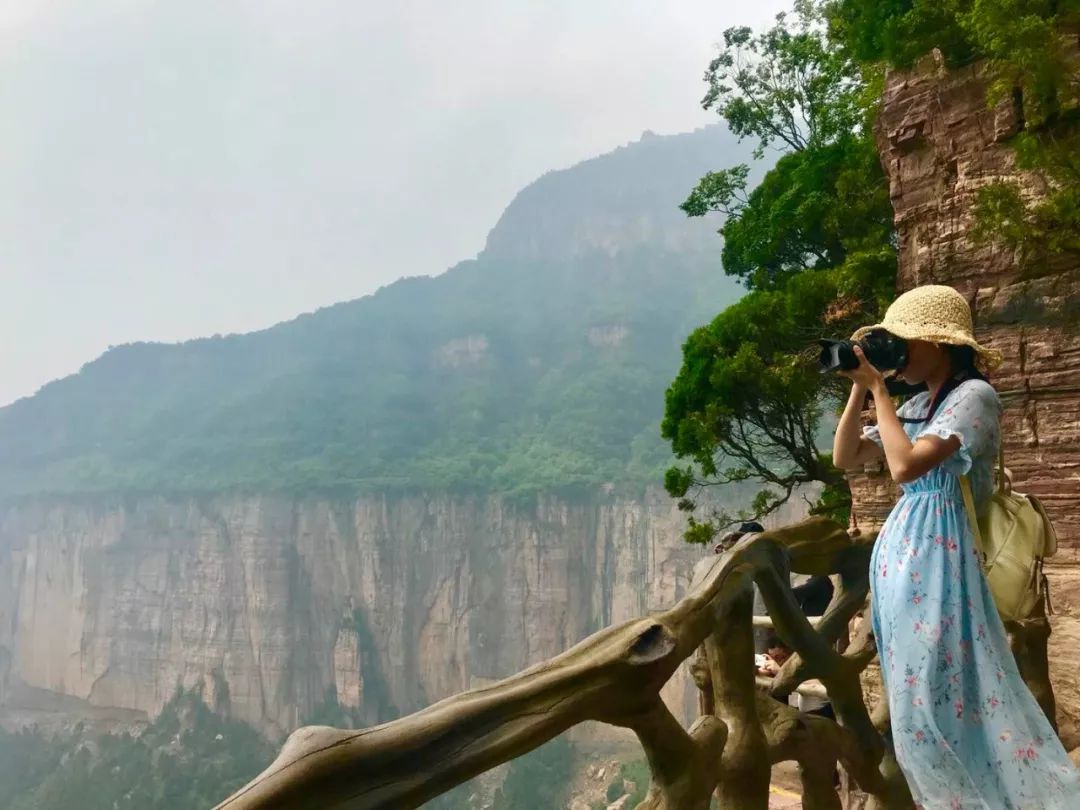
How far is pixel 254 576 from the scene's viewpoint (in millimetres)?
46625

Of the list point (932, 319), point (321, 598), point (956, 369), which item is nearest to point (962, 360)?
point (956, 369)

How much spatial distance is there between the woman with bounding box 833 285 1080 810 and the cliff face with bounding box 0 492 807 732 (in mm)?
38185

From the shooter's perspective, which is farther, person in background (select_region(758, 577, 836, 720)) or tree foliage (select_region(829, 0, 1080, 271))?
tree foliage (select_region(829, 0, 1080, 271))

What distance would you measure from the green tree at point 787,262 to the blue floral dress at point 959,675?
21.9 feet

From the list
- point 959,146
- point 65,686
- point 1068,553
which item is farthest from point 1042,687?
point 65,686

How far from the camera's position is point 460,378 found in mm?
72812

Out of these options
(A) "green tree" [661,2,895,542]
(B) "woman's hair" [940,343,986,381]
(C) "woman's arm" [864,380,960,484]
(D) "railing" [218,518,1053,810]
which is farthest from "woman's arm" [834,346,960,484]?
(A) "green tree" [661,2,895,542]

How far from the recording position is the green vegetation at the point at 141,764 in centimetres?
3806

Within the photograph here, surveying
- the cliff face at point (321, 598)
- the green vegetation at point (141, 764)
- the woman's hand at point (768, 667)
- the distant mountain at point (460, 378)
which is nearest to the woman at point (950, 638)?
the woman's hand at point (768, 667)

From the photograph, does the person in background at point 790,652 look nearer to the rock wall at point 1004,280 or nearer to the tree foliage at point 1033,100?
the rock wall at point 1004,280

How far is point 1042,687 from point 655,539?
1530 inches

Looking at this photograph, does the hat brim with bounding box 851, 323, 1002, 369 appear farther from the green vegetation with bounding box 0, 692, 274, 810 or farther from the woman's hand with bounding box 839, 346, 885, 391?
the green vegetation with bounding box 0, 692, 274, 810

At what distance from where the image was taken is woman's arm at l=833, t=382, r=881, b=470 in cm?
188

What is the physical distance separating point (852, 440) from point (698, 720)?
78 centimetres
